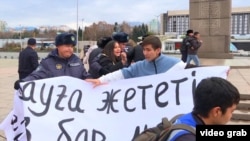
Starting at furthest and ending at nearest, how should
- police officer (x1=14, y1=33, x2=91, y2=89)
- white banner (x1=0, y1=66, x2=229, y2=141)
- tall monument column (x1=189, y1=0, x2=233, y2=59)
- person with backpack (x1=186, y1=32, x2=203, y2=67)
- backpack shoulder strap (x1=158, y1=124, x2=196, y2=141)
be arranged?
tall monument column (x1=189, y1=0, x2=233, y2=59)
person with backpack (x1=186, y1=32, x2=203, y2=67)
police officer (x1=14, y1=33, x2=91, y2=89)
white banner (x1=0, y1=66, x2=229, y2=141)
backpack shoulder strap (x1=158, y1=124, x2=196, y2=141)

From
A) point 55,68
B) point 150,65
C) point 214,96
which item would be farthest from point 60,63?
point 214,96

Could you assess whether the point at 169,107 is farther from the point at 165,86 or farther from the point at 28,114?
the point at 28,114

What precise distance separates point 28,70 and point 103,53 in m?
2.88

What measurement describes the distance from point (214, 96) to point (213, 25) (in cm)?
1703

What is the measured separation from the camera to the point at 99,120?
12.4 feet

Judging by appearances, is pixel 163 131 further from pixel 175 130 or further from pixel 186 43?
pixel 186 43

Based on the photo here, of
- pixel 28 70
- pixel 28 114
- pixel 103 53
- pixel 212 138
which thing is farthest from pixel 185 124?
pixel 28 70

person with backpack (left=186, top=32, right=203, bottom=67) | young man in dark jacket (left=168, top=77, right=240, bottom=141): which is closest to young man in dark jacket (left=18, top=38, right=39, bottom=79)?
young man in dark jacket (left=168, top=77, right=240, bottom=141)

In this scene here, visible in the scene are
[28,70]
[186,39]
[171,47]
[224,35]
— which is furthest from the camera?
[171,47]

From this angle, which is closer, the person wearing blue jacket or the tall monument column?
the person wearing blue jacket

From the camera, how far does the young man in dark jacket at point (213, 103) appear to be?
1.77 meters

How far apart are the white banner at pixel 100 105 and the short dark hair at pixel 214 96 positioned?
1.95 m

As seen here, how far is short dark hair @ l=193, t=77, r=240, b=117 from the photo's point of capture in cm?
176

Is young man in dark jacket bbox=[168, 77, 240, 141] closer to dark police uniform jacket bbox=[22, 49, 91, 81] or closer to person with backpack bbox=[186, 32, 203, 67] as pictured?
dark police uniform jacket bbox=[22, 49, 91, 81]
